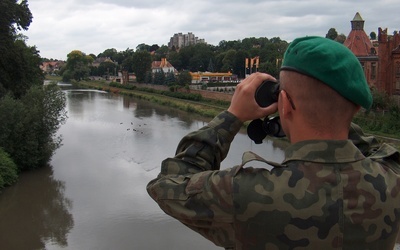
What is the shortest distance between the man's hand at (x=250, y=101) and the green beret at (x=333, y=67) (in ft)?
0.32

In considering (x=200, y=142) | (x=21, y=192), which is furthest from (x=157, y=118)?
(x=200, y=142)

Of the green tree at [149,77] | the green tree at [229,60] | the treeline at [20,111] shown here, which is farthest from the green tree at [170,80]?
the treeline at [20,111]

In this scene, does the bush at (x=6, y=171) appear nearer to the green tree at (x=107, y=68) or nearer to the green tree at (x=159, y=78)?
the green tree at (x=159, y=78)

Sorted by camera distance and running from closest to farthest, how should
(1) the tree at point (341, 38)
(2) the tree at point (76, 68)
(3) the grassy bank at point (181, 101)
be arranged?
(3) the grassy bank at point (181, 101), (1) the tree at point (341, 38), (2) the tree at point (76, 68)

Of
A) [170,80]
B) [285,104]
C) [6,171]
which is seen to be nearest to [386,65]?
[6,171]

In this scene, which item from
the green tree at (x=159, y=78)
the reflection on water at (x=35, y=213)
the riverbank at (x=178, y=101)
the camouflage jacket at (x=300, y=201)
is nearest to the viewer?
the camouflage jacket at (x=300, y=201)

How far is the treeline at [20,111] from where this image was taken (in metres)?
12.5

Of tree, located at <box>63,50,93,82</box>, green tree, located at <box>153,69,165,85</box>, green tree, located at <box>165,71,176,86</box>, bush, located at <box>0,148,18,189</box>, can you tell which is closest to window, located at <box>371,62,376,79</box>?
bush, located at <box>0,148,18,189</box>

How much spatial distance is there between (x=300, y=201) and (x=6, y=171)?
12290 millimetres

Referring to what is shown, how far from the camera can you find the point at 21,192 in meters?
11.5

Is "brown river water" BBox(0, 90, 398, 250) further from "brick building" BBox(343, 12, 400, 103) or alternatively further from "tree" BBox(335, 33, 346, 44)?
"tree" BBox(335, 33, 346, 44)

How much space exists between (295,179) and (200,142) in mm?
246

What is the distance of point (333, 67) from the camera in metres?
0.90

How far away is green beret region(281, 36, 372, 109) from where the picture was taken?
2.95 ft
